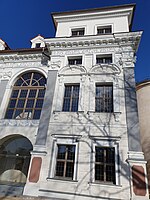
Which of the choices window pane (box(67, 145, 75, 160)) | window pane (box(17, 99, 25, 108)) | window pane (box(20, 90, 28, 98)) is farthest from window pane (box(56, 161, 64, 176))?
window pane (box(20, 90, 28, 98))

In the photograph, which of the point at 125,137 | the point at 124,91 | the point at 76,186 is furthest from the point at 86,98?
the point at 76,186

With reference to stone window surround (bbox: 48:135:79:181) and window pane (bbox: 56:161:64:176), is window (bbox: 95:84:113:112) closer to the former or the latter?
stone window surround (bbox: 48:135:79:181)

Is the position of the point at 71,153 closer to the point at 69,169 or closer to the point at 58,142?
the point at 69,169

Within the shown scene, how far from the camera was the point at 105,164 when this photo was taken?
28.0ft

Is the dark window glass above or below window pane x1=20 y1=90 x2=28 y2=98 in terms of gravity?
above

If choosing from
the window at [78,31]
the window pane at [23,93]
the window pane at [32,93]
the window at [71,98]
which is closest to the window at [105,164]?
the window at [71,98]

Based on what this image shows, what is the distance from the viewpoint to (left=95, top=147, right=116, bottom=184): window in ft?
27.3

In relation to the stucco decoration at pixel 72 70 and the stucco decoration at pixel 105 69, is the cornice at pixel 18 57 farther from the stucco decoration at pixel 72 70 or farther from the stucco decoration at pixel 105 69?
the stucco decoration at pixel 105 69

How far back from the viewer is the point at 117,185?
7.78m

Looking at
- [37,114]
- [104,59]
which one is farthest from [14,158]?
[104,59]

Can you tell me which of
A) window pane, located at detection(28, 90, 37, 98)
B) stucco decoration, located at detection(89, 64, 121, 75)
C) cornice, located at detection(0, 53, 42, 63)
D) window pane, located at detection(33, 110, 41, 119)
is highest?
cornice, located at detection(0, 53, 42, 63)

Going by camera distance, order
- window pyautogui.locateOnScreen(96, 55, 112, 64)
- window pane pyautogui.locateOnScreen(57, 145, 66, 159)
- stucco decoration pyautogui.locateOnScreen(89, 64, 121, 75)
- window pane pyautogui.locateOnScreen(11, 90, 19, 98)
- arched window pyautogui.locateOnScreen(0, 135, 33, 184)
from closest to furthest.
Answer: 1. window pane pyautogui.locateOnScreen(57, 145, 66, 159)
2. stucco decoration pyautogui.locateOnScreen(89, 64, 121, 75)
3. arched window pyautogui.locateOnScreen(0, 135, 33, 184)
4. window pyautogui.locateOnScreen(96, 55, 112, 64)
5. window pane pyautogui.locateOnScreen(11, 90, 19, 98)

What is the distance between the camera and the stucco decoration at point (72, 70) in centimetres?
1161

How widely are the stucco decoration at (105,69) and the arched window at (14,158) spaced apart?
26.6 feet
